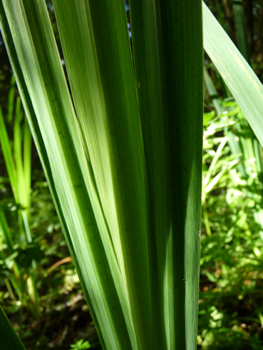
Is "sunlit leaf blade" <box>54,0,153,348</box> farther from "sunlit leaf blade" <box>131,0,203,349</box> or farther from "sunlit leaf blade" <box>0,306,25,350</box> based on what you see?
"sunlit leaf blade" <box>0,306,25,350</box>

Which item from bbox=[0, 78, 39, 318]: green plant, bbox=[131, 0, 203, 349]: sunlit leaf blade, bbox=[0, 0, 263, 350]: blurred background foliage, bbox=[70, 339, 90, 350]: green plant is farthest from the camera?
bbox=[0, 78, 39, 318]: green plant

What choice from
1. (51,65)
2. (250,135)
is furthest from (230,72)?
(250,135)

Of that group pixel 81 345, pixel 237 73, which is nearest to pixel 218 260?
pixel 81 345

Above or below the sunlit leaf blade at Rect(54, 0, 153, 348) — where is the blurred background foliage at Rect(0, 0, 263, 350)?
below

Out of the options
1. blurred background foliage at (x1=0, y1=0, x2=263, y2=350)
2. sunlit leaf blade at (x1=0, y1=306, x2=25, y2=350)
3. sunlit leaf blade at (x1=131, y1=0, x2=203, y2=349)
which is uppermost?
sunlit leaf blade at (x1=131, y1=0, x2=203, y2=349)

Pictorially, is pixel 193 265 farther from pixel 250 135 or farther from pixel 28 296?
pixel 28 296

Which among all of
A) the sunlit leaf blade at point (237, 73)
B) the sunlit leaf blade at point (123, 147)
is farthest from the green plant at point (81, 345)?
the sunlit leaf blade at point (237, 73)

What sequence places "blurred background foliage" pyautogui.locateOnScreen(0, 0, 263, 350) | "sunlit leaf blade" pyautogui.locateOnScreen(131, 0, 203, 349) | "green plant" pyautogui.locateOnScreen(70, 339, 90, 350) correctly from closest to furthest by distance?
"sunlit leaf blade" pyautogui.locateOnScreen(131, 0, 203, 349), "green plant" pyautogui.locateOnScreen(70, 339, 90, 350), "blurred background foliage" pyautogui.locateOnScreen(0, 0, 263, 350)

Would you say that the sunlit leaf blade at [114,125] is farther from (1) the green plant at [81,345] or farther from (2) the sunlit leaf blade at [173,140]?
(1) the green plant at [81,345]

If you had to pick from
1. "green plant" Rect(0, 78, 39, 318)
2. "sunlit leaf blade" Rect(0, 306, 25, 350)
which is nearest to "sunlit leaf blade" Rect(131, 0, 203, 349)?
"sunlit leaf blade" Rect(0, 306, 25, 350)
